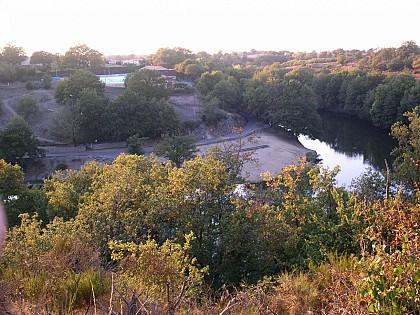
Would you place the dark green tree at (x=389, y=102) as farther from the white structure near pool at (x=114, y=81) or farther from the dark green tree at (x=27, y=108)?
the dark green tree at (x=27, y=108)

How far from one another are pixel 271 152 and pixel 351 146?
720cm

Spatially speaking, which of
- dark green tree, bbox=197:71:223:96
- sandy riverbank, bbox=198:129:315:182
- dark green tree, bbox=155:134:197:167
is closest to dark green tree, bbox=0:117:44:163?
dark green tree, bbox=155:134:197:167

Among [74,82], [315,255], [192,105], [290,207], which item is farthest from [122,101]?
[315,255]

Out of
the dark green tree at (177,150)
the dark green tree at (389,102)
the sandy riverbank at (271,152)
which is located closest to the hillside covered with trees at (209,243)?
the dark green tree at (177,150)

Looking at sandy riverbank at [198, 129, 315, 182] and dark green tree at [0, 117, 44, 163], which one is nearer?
dark green tree at [0, 117, 44, 163]

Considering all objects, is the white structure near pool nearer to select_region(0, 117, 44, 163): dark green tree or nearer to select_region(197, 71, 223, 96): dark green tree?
select_region(197, 71, 223, 96): dark green tree

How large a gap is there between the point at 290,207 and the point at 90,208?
5.04 metres

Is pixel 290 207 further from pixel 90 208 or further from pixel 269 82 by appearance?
pixel 269 82

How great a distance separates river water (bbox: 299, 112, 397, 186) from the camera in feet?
96.6

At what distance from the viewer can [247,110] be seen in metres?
46.7

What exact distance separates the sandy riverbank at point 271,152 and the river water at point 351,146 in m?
1.88

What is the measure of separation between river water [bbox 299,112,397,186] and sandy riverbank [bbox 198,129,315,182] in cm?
188

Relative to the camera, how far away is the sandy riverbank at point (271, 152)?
3000cm

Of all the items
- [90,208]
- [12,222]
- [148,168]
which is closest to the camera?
[90,208]
